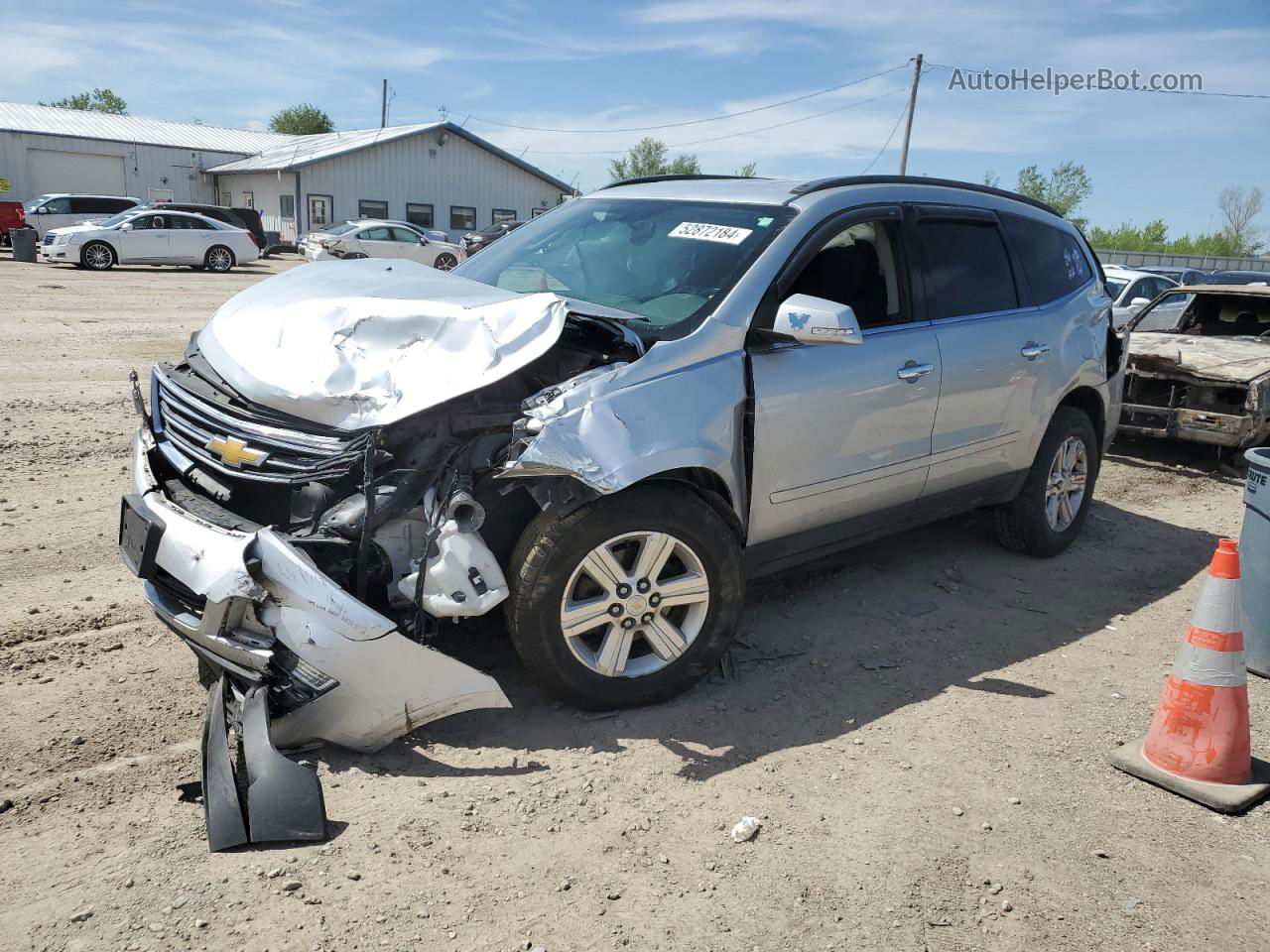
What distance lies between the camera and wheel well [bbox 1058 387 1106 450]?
584cm

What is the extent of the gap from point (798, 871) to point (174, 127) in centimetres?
5227

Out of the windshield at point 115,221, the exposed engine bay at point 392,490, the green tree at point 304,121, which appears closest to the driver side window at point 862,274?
the exposed engine bay at point 392,490

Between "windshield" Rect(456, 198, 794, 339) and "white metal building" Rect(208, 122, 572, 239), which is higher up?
"white metal building" Rect(208, 122, 572, 239)

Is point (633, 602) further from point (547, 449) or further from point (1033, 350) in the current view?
point (1033, 350)

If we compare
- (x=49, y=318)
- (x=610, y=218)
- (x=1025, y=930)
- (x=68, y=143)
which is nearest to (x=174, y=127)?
(x=68, y=143)

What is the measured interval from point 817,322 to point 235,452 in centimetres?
214

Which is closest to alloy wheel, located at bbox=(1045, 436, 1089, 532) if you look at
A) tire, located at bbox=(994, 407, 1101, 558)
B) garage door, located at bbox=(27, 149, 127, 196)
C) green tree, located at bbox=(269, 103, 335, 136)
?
tire, located at bbox=(994, 407, 1101, 558)

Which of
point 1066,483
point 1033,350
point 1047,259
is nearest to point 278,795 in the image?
point 1033,350

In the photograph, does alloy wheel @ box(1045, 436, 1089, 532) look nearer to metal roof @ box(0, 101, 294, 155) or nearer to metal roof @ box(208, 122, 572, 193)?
metal roof @ box(208, 122, 572, 193)

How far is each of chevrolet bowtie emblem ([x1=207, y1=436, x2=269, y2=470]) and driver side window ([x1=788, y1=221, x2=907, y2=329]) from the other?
2209 mm

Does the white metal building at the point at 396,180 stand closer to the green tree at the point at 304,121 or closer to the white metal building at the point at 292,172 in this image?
the white metal building at the point at 292,172

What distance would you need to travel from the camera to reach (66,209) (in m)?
29.1

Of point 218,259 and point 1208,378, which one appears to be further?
point 218,259

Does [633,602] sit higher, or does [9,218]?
[9,218]
